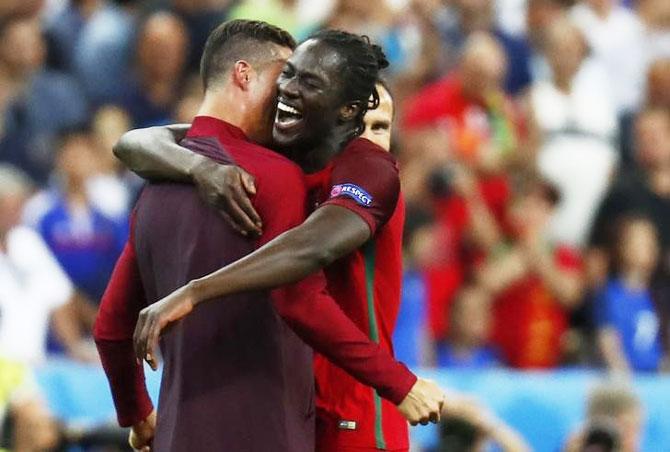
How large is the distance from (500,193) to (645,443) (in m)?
1.80

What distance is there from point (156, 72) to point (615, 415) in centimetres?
325

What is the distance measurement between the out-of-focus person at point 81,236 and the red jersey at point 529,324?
1.87m

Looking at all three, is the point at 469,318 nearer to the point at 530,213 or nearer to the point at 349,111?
the point at 530,213

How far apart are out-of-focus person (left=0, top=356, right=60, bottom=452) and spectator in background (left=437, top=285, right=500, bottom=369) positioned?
2.27 metres

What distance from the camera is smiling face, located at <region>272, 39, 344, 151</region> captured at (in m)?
4.09

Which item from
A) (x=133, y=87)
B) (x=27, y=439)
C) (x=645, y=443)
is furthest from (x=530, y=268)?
(x=27, y=439)

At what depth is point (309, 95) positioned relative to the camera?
4082mm

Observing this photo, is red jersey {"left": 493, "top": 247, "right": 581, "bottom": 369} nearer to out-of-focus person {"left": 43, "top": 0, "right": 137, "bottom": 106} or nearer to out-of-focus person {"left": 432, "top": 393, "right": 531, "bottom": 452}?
out-of-focus person {"left": 432, "top": 393, "right": 531, "bottom": 452}

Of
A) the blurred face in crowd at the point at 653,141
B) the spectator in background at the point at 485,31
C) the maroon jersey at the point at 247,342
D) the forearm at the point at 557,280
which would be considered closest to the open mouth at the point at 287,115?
the maroon jersey at the point at 247,342

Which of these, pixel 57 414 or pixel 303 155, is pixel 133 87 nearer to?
pixel 57 414

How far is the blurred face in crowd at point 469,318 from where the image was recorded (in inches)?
315

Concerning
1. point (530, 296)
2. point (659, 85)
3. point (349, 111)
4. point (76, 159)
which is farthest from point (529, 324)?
point (349, 111)

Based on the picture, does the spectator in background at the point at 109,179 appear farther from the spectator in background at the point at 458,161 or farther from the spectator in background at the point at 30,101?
the spectator in background at the point at 458,161

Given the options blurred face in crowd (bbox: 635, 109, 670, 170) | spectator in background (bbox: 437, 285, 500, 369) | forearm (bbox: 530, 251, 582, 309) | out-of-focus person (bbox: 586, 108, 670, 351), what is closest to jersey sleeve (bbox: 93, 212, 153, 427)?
spectator in background (bbox: 437, 285, 500, 369)
